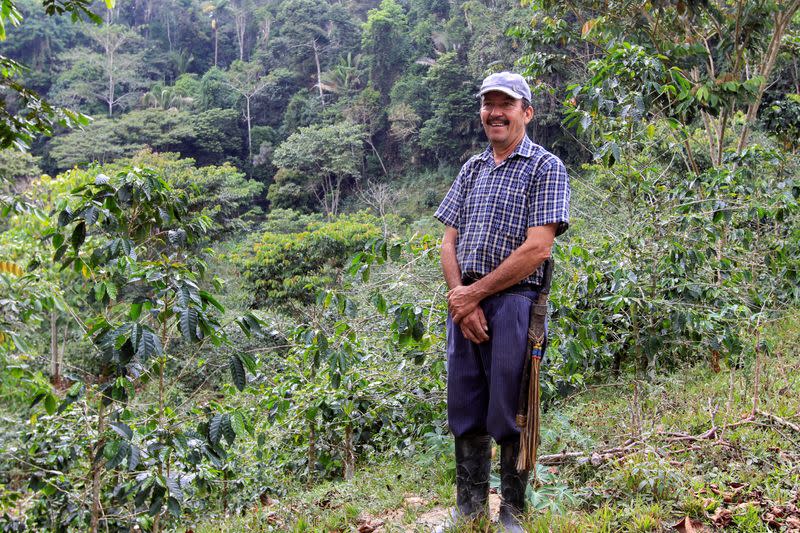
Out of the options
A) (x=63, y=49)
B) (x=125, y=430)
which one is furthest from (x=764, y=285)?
(x=63, y=49)

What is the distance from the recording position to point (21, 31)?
35.0 metres

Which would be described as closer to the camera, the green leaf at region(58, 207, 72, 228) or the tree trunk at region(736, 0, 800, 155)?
the green leaf at region(58, 207, 72, 228)

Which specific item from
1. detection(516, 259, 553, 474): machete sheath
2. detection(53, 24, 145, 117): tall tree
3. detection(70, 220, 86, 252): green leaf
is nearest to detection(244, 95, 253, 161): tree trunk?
detection(53, 24, 145, 117): tall tree

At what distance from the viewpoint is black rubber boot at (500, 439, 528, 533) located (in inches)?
79.1

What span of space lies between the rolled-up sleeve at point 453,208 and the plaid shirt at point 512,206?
88mm

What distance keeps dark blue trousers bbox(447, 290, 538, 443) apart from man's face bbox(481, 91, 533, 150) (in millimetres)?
505

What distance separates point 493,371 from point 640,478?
79cm

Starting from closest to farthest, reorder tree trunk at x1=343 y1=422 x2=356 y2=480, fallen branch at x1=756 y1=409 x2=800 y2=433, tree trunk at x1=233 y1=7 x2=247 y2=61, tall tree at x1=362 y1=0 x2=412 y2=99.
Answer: fallen branch at x1=756 y1=409 x2=800 y2=433 → tree trunk at x1=343 y1=422 x2=356 y2=480 → tall tree at x1=362 y1=0 x2=412 y2=99 → tree trunk at x1=233 y1=7 x2=247 y2=61

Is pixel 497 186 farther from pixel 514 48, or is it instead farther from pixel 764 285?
pixel 514 48

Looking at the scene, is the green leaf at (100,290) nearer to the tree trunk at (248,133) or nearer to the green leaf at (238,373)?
the green leaf at (238,373)

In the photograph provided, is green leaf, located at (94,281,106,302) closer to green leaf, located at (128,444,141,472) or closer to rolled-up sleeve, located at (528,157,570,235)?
green leaf, located at (128,444,141,472)

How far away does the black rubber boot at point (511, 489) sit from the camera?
6.59 feet

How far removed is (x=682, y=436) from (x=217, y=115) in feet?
96.3

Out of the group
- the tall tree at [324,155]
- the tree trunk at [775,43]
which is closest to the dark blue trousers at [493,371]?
the tree trunk at [775,43]
